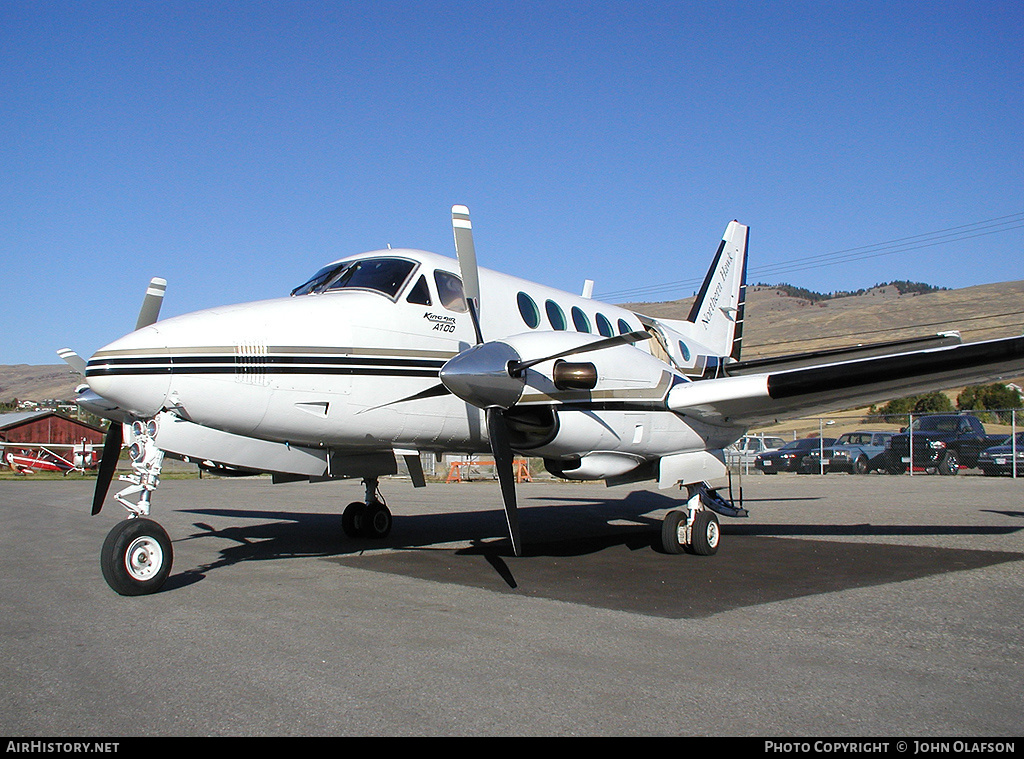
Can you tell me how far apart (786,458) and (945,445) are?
21.8 feet

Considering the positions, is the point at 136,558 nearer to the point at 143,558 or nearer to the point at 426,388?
the point at 143,558

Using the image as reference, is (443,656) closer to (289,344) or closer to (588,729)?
(588,729)

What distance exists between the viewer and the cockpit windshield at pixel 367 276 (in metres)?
8.62

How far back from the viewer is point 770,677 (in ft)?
15.1

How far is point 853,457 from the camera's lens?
1214 inches

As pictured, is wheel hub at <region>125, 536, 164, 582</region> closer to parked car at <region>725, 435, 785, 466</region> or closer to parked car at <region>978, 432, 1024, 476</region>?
parked car at <region>978, 432, 1024, 476</region>

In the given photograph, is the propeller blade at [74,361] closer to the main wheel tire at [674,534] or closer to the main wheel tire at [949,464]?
the main wheel tire at [674,534]

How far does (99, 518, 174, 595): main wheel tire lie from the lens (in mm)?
7070

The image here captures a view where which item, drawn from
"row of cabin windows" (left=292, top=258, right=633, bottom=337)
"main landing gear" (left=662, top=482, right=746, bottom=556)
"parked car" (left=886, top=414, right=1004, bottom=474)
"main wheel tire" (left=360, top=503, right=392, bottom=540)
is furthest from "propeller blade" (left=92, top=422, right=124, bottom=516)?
"parked car" (left=886, top=414, right=1004, bottom=474)

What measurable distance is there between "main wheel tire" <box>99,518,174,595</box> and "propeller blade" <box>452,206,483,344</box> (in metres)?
3.77

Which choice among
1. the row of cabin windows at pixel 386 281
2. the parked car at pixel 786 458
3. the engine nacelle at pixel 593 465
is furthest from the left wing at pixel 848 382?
the parked car at pixel 786 458

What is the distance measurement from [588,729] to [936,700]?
198 cm

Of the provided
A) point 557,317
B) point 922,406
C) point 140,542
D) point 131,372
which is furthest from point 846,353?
point 922,406
